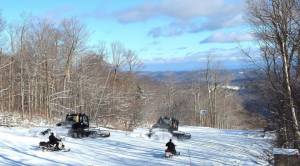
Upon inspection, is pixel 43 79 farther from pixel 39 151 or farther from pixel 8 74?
pixel 39 151

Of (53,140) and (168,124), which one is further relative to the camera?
(168,124)

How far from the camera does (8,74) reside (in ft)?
202

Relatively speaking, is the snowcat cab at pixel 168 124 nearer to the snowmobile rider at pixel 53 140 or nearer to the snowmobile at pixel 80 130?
the snowmobile at pixel 80 130

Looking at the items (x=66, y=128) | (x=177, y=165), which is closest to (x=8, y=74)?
(x=66, y=128)

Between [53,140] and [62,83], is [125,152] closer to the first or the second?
[53,140]

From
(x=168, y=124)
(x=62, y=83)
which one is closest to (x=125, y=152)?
(x=168, y=124)

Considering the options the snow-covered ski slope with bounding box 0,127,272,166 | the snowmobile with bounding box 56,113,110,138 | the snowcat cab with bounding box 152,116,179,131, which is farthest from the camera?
the snowcat cab with bounding box 152,116,179,131

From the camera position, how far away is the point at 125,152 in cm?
2642

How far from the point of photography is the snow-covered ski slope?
22.8 metres

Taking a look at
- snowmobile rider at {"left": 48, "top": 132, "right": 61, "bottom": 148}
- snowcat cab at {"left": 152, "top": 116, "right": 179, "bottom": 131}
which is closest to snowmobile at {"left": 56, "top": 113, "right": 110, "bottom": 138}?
snowcat cab at {"left": 152, "top": 116, "right": 179, "bottom": 131}

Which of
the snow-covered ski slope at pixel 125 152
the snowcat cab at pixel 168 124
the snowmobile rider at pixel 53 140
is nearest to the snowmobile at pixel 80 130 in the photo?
the snow-covered ski slope at pixel 125 152

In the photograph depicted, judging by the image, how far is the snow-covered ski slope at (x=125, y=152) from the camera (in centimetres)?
2283

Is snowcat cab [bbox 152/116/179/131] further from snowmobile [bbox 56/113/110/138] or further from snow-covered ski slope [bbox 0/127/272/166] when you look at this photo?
snowmobile [bbox 56/113/110/138]

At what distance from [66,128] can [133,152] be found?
8.72 meters
